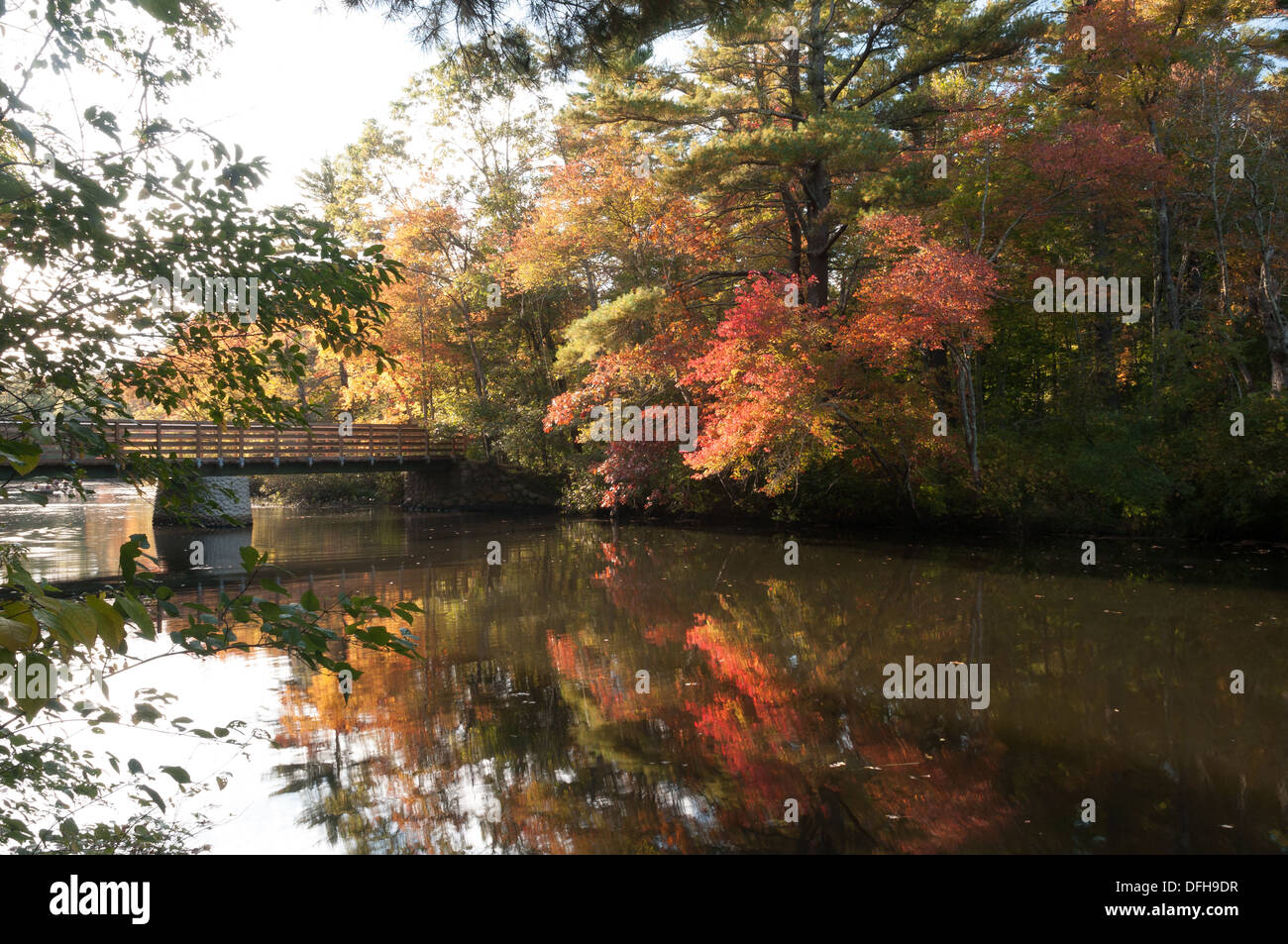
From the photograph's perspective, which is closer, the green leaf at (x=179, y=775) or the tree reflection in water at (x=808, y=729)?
the green leaf at (x=179, y=775)

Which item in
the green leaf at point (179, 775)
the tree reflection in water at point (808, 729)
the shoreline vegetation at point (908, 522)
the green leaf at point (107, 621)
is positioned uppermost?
the green leaf at point (107, 621)

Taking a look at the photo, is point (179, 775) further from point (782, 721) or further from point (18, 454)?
point (782, 721)

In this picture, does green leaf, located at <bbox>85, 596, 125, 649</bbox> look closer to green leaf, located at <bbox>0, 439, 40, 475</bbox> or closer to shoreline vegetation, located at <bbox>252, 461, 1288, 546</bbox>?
green leaf, located at <bbox>0, 439, 40, 475</bbox>

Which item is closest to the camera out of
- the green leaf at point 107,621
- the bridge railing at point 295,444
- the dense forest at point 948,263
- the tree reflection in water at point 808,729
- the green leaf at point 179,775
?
→ the green leaf at point 107,621

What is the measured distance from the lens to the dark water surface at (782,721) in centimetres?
398

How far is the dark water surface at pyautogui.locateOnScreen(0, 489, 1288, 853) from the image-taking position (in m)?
3.98

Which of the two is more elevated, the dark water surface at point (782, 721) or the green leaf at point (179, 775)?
the green leaf at point (179, 775)

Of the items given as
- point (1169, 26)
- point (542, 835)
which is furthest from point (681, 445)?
point (542, 835)

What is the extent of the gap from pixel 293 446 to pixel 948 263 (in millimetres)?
16394

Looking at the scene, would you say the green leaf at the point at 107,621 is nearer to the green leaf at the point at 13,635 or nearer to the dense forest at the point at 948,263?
the green leaf at the point at 13,635

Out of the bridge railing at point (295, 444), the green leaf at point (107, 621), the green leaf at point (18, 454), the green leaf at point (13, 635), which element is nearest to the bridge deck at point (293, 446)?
the bridge railing at point (295, 444)

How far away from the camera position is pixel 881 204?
13.9 m

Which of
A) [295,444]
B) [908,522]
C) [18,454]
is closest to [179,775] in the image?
[18,454]

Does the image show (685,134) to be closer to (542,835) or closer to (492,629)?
(492,629)
